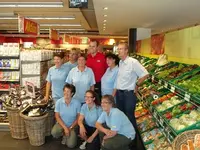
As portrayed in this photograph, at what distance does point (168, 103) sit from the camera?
3.92 metres

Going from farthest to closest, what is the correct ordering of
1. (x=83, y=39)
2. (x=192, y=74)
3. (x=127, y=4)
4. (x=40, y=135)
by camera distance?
(x=83, y=39) → (x=127, y=4) → (x=40, y=135) → (x=192, y=74)

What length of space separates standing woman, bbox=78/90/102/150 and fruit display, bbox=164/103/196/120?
135cm

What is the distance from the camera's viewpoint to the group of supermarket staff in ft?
12.8

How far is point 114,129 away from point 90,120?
2.85 ft

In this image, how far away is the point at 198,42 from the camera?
3777mm

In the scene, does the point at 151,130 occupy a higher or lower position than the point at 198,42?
lower

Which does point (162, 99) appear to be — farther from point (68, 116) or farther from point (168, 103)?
point (68, 116)

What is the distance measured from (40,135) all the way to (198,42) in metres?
3.19

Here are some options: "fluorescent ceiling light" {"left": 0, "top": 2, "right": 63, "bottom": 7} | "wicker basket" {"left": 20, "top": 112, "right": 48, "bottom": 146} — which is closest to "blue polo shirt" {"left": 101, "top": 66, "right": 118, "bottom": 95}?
"wicker basket" {"left": 20, "top": 112, "right": 48, "bottom": 146}

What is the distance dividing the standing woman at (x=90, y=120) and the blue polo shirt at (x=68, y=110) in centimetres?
23

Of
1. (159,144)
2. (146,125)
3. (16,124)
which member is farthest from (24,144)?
(159,144)

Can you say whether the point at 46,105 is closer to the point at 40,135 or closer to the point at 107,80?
the point at 40,135

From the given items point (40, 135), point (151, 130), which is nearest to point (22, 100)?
point (40, 135)

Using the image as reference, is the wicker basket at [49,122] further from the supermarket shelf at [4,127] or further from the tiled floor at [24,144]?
the supermarket shelf at [4,127]
